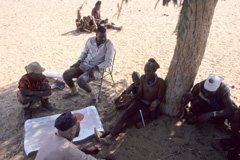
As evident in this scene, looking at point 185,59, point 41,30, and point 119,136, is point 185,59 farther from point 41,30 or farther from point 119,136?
point 41,30

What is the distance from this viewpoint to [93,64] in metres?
4.59

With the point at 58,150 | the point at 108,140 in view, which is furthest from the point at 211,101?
the point at 58,150

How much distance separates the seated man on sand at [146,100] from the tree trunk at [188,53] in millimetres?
214

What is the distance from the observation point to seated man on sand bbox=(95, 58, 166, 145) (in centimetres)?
359

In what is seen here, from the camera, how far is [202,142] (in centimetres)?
356

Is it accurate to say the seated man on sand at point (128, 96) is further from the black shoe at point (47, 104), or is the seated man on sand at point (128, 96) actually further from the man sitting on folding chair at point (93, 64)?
the black shoe at point (47, 104)

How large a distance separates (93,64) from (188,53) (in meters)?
2.05

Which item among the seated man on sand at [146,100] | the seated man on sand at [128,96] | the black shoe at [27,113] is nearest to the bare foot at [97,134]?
the seated man on sand at [146,100]

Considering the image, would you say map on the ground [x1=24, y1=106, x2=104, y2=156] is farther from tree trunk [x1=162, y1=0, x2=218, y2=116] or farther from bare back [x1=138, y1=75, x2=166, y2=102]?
tree trunk [x1=162, y1=0, x2=218, y2=116]

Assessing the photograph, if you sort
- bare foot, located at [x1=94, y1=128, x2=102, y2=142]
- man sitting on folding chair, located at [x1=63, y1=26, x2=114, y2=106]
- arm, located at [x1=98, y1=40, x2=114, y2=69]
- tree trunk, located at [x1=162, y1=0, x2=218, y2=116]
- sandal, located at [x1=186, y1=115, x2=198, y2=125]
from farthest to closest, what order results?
arm, located at [x1=98, y1=40, x2=114, y2=69], man sitting on folding chair, located at [x1=63, y1=26, x2=114, y2=106], sandal, located at [x1=186, y1=115, x2=198, y2=125], bare foot, located at [x1=94, y1=128, x2=102, y2=142], tree trunk, located at [x1=162, y1=0, x2=218, y2=116]

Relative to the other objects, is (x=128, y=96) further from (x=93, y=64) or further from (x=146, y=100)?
(x=93, y=64)

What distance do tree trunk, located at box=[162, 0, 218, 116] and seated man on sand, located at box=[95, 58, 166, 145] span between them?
8.4 inches

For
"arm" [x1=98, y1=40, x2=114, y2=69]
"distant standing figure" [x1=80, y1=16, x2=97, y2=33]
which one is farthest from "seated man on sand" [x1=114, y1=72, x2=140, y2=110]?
"distant standing figure" [x1=80, y1=16, x2=97, y2=33]

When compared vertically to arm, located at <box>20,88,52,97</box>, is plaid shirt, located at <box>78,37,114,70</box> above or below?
above
